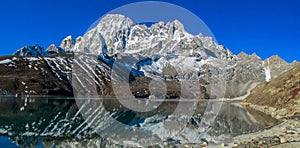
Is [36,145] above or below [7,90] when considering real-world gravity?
below

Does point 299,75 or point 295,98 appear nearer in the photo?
point 295,98

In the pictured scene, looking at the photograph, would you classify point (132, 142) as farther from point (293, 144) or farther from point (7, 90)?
point (7, 90)

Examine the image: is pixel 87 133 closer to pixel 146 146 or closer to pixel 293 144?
pixel 146 146

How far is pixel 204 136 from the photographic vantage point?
40000 mm

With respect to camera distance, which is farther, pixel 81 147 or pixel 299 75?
pixel 299 75

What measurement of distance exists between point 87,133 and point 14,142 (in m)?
9.91

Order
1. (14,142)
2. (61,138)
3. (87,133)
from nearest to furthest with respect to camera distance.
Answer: (14,142) < (61,138) < (87,133)

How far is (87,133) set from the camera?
138 feet

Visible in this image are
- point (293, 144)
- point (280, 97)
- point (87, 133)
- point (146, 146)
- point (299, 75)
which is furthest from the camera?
point (299, 75)

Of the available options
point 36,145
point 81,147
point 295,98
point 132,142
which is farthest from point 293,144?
point 295,98

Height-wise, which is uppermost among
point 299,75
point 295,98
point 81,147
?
point 299,75

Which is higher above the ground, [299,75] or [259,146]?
[299,75]

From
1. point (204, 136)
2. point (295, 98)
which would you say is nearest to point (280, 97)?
point (295, 98)

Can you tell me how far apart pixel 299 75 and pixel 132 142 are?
88904mm
